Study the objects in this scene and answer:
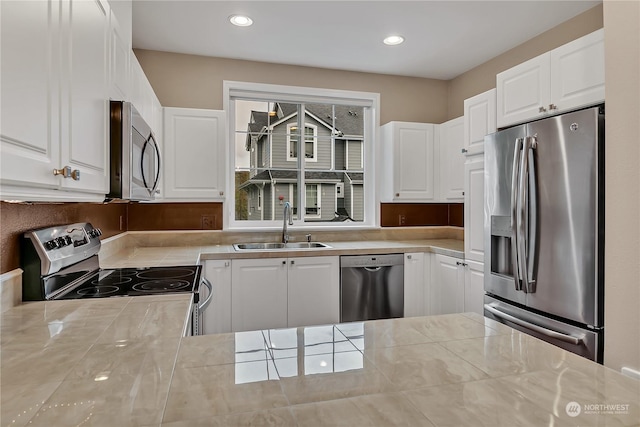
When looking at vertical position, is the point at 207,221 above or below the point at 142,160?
below

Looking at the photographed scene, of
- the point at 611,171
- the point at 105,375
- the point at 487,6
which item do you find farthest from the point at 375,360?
the point at 487,6

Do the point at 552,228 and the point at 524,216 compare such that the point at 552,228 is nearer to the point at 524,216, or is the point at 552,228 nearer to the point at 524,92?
the point at 524,216

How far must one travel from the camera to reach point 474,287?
2869 millimetres

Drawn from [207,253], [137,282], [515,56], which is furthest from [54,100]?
[515,56]

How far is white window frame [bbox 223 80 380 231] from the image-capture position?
3.61 metres

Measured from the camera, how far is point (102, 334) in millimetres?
1123

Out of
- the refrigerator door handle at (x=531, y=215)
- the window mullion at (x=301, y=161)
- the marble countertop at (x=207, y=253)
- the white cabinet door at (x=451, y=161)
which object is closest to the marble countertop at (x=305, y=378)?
the refrigerator door handle at (x=531, y=215)

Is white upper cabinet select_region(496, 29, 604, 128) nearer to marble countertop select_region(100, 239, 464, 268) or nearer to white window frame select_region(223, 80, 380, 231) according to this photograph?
marble countertop select_region(100, 239, 464, 268)

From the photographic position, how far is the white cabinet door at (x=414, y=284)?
332 cm

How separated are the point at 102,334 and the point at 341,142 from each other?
10.6ft

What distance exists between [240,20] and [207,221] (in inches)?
67.9

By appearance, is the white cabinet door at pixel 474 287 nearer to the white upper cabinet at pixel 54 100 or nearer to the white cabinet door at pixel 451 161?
the white cabinet door at pixel 451 161

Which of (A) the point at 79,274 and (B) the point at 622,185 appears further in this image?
(A) the point at 79,274

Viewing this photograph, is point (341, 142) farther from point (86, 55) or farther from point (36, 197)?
point (36, 197)
